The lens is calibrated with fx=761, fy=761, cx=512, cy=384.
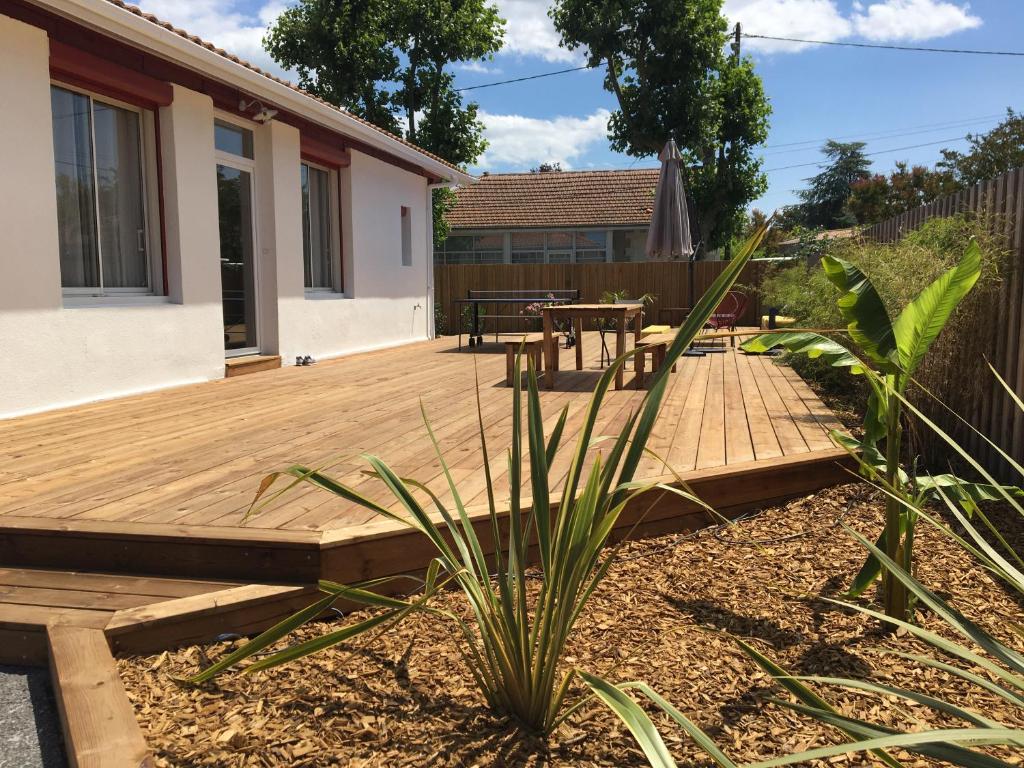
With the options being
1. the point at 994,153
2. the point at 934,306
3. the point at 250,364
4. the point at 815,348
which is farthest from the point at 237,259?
the point at 994,153

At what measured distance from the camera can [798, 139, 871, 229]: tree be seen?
64312 mm

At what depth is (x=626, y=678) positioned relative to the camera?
2053 millimetres

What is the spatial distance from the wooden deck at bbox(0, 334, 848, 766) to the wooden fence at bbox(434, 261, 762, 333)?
10135mm

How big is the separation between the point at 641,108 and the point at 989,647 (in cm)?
1962

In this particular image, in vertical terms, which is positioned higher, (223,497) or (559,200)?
(559,200)

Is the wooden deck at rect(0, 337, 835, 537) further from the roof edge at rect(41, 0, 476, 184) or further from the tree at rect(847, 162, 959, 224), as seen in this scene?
the tree at rect(847, 162, 959, 224)

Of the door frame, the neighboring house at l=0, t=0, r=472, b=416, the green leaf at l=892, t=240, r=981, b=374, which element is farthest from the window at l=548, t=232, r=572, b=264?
the green leaf at l=892, t=240, r=981, b=374

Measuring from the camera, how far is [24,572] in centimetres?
258

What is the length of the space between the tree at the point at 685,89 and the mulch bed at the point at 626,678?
17834 mm

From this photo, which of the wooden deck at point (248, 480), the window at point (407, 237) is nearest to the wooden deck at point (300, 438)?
the wooden deck at point (248, 480)

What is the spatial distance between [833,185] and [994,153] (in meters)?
35.5

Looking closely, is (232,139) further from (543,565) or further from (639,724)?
(639,724)

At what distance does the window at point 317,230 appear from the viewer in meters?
9.12

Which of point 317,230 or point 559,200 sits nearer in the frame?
point 317,230
